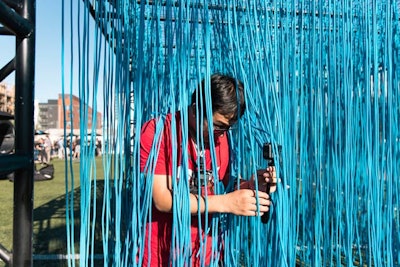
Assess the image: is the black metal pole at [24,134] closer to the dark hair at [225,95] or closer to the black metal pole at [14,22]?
the black metal pole at [14,22]

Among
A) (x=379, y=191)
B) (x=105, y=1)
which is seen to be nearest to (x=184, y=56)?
(x=105, y=1)

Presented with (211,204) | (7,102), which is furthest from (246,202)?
(7,102)

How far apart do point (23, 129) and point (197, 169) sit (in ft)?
1.42

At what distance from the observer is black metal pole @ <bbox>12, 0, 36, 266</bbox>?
2.78 ft

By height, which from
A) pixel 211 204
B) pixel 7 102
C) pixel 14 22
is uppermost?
pixel 7 102

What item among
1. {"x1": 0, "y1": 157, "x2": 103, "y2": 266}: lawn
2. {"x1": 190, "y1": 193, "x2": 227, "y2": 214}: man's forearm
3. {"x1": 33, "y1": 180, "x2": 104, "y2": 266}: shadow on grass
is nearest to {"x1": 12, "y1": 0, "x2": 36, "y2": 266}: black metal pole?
{"x1": 190, "y1": 193, "x2": 227, "y2": 214}: man's forearm

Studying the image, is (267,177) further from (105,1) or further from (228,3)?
(105,1)

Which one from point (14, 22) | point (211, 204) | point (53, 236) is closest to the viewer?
point (14, 22)

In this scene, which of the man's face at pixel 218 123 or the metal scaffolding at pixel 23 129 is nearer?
the metal scaffolding at pixel 23 129

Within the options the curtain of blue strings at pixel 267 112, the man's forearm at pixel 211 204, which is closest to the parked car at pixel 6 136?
the curtain of blue strings at pixel 267 112

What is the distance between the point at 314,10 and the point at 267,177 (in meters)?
0.60

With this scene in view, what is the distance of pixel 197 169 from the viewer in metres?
0.93

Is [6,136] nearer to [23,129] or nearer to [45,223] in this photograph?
[23,129]

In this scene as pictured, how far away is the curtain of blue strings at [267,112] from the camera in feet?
3.01
